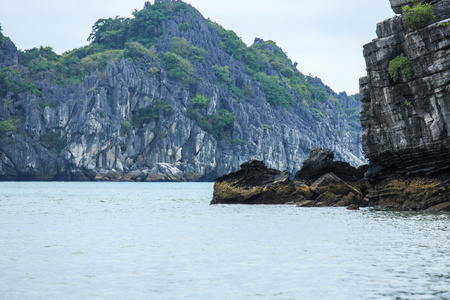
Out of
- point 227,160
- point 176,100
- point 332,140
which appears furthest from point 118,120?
point 332,140

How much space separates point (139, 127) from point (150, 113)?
379 centimetres

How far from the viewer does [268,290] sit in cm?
1280

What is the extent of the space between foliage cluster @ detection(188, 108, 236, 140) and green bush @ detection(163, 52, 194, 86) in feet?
28.2

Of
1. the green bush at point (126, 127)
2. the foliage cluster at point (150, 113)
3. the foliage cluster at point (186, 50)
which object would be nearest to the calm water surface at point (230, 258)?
the green bush at point (126, 127)

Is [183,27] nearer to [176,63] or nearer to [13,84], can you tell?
[176,63]

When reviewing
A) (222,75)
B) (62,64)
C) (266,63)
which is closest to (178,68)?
(222,75)

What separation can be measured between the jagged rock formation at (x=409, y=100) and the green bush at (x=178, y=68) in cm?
9644

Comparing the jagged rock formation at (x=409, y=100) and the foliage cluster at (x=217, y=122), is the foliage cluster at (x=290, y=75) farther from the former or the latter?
the jagged rock formation at (x=409, y=100)

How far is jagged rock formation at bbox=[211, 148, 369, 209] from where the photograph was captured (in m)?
39.8

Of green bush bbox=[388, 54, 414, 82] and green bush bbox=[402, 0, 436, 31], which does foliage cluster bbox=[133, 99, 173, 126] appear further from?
green bush bbox=[402, 0, 436, 31]

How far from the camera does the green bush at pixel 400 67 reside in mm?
31641

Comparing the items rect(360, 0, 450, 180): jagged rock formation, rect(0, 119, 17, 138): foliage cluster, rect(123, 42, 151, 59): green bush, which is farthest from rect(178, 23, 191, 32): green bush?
rect(360, 0, 450, 180): jagged rock formation

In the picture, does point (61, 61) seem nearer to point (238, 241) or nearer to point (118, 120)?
point (118, 120)

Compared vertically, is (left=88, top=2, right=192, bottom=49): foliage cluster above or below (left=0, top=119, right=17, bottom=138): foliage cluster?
above
